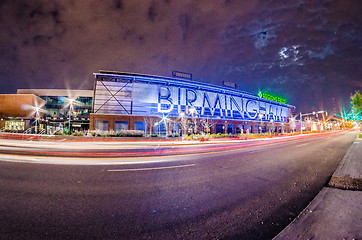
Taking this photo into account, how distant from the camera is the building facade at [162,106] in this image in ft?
119

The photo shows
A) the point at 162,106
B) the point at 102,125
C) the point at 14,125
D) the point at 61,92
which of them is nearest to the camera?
the point at 102,125

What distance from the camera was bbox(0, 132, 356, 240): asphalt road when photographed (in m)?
2.52

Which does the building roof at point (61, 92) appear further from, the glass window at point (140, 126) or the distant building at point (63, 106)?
the glass window at point (140, 126)

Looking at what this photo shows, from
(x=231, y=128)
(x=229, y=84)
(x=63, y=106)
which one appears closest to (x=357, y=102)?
(x=231, y=128)

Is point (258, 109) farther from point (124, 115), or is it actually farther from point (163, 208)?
point (163, 208)

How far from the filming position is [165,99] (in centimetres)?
4147

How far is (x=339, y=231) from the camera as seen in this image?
7.39 feet

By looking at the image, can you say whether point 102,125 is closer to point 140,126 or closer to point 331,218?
point 140,126

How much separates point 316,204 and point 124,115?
37960 mm

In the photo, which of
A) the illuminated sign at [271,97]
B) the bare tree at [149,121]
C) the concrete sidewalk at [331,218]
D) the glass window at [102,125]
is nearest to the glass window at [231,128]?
the illuminated sign at [271,97]

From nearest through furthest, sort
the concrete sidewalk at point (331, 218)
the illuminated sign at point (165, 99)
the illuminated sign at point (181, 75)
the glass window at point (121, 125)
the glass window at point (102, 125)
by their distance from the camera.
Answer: the concrete sidewalk at point (331, 218) < the glass window at point (102, 125) < the glass window at point (121, 125) < the illuminated sign at point (165, 99) < the illuminated sign at point (181, 75)

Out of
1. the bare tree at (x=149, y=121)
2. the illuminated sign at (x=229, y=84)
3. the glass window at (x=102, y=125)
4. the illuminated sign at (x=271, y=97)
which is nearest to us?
the glass window at (x=102, y=125)

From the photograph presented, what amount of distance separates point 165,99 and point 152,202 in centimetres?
3902

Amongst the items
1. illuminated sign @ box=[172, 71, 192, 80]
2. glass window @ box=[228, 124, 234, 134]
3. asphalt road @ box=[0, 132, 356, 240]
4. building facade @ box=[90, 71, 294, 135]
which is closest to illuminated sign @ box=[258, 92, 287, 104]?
building facade @ box=[90, 71, 294, 135]
